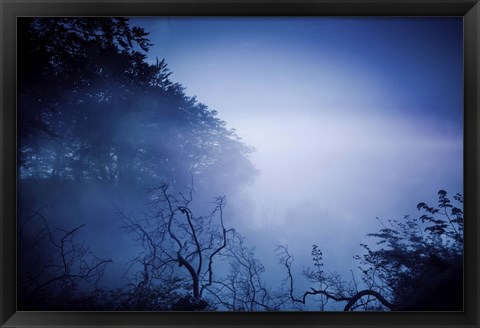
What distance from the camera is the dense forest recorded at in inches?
62.7

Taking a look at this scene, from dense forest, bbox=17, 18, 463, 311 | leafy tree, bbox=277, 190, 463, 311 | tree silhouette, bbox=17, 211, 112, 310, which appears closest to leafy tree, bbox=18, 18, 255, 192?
dense forest, bbox=17, 18, 463, 311

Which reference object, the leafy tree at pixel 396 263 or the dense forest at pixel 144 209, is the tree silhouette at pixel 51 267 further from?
the leafy tree at pixel 396 263

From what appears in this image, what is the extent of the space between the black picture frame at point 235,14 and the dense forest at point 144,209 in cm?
4

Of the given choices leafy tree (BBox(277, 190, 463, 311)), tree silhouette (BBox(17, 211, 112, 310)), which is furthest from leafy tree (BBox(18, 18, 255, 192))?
leafy tree (BBox(277, 190, 463, 311))

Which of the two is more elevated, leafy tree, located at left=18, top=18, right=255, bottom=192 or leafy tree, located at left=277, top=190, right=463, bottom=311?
leafy tree, located at left=18, top=18, right=255, bottom=192

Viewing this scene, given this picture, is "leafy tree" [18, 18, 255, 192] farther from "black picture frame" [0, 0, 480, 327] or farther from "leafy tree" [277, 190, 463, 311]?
"leafy tree" [277, 190, 463, 311]

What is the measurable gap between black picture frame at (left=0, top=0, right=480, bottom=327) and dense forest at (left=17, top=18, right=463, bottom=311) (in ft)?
0.14

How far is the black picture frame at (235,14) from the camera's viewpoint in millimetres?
1547

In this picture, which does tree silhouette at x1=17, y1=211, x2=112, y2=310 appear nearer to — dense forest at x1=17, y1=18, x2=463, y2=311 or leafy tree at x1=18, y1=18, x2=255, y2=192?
dense forest at x1=17, y1=18, x2=463, y2=311

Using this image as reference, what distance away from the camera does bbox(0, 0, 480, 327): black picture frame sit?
155cm

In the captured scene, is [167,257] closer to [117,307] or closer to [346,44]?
[117,307]

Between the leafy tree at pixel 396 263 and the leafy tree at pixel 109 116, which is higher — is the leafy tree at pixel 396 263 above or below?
below

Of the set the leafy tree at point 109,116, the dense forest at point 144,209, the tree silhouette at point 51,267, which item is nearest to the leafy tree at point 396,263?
the dense forest at point 144,209

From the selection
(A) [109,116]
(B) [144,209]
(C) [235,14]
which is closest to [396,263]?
(B) [144,209]
